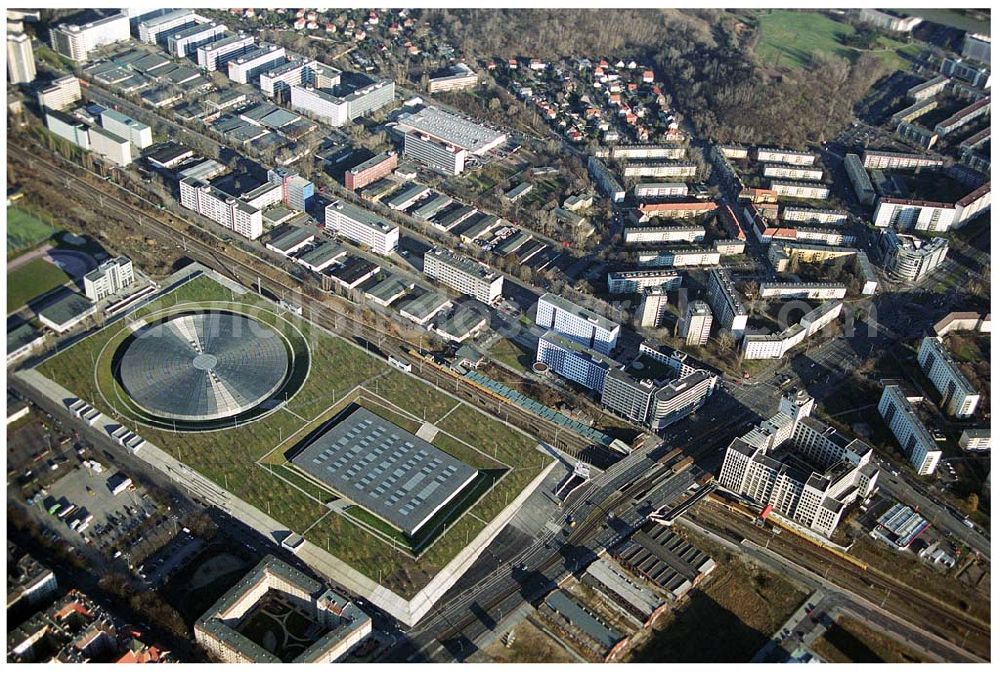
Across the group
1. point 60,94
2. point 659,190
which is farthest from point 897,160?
point 60,94

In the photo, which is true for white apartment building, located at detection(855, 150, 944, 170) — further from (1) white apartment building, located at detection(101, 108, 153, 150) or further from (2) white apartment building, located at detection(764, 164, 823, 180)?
(1) white apartment building, located at detection(101, 108, 153, 150)

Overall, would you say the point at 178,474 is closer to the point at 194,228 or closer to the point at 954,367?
the point at 194,228

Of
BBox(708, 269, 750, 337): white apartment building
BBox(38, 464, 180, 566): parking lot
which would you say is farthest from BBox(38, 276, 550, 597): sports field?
BBox(708, 269, 750, 337): white apartment building

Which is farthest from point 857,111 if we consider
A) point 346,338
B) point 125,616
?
point 125,616

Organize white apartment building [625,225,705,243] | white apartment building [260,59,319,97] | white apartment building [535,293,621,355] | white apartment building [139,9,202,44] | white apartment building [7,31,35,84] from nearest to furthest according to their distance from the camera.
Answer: white apartment building [535,293,621,355] → white apartment building [625,225,705,243] → white apartment building [7,31,35,84] → white apartment building [260,59,319,97] → white apartment building [139,9,202,44]

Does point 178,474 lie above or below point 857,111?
below

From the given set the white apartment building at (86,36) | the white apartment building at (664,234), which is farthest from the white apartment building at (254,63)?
the white apartment building at (664,234)
